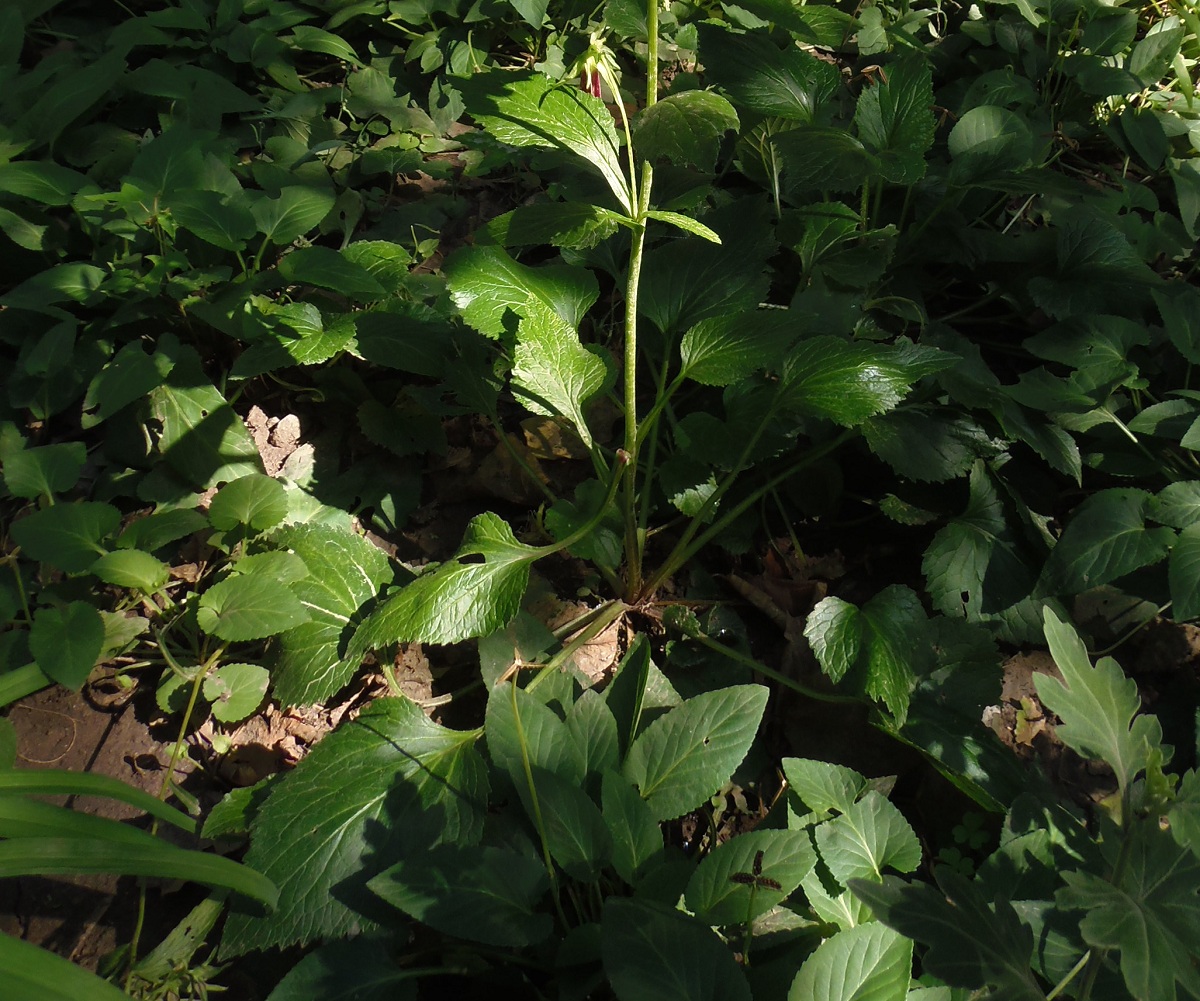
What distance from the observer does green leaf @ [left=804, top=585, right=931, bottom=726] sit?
1.49 m

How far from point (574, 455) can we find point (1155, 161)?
2.01m

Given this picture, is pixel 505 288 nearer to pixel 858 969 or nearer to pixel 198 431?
pixel 198 431

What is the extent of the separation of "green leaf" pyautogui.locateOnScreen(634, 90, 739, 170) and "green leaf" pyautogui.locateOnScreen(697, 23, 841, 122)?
21.9 inches

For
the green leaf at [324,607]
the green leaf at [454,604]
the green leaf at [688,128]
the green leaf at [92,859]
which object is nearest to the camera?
the green leaf at [92,859]

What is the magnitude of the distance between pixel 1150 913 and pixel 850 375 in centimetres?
96

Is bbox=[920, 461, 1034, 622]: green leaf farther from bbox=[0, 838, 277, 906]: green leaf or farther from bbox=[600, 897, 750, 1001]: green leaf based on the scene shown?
bbox=[0, 838, 277, 906]: green leaf

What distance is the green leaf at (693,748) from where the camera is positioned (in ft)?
4.63

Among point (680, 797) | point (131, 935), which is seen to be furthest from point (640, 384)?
point (131, 935)

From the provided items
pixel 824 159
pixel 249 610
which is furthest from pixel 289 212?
pixel 824 159

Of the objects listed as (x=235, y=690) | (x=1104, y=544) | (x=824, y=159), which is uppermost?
(x=824, y=159)

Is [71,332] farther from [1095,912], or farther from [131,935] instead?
[1095,912]

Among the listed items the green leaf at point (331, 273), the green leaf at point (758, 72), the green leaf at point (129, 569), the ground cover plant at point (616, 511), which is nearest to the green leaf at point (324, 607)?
the ground cover plant at point (616, 511)

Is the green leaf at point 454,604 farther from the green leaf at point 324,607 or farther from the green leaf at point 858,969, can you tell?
the green leaf at point 858,969

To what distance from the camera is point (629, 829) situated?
1305 mm
